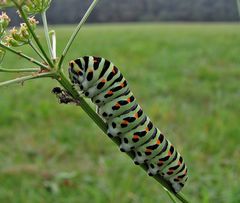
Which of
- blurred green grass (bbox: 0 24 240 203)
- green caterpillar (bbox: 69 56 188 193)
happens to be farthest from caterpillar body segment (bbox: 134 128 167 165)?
blurred green grass (bbox: 0 24 240 203)

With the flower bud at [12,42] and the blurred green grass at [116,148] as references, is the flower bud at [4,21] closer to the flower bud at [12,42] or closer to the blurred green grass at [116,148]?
the flower bud at [12,42]

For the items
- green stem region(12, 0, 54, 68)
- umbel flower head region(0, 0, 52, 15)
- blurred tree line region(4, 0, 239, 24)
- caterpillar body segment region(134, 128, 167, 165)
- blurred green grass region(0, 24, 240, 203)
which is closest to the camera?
green stem region(12, 0, 54, 68)

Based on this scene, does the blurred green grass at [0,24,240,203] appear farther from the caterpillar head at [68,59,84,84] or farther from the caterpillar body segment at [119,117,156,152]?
the caterpillar head at [68,59,84,84]

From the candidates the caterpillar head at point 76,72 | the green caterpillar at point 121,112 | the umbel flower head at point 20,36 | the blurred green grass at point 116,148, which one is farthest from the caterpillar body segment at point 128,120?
the blurred green grass at point 116,148

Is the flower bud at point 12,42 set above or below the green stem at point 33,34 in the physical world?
above

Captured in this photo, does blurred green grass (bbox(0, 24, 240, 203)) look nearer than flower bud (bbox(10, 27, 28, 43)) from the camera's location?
No

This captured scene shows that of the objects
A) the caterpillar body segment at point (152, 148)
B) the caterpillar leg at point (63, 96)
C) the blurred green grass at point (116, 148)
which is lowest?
the caterpillar leg at point (63, 96)

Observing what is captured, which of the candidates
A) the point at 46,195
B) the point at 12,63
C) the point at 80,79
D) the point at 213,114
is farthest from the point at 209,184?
the point at 12,63
